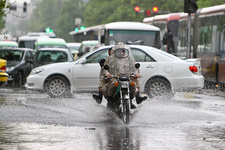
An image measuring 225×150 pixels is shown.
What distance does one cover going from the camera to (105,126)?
9.88 metres

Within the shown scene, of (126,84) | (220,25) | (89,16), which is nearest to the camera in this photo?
(126,84)

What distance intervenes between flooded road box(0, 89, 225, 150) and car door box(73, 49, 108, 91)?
159 cm

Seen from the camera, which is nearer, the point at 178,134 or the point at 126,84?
the point at 178,134

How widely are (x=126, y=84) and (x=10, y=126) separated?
83.5 inches

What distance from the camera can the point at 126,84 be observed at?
409 inches

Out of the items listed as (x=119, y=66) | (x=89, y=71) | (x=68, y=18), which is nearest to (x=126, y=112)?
(x=119, y=66)

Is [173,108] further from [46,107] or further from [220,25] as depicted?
[220,25]

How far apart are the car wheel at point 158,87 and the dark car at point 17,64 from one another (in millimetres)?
7313

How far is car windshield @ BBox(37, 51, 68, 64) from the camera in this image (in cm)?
2084

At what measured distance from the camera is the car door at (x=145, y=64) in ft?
52.0

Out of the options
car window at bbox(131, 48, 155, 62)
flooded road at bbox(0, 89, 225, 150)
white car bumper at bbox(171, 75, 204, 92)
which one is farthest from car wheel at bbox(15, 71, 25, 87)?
white car bumper at bbox(171, 75, 204, 92)

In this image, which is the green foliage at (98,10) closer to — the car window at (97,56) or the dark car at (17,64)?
the dark car at (17,64)

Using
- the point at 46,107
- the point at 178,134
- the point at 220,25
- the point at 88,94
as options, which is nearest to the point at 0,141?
the point at 178,134

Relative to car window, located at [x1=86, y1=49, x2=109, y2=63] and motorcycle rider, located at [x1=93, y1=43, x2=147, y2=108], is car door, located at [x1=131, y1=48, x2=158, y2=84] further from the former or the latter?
motorcycle rider, located at [x1=93, y1=43, x2=147, y2=108]
